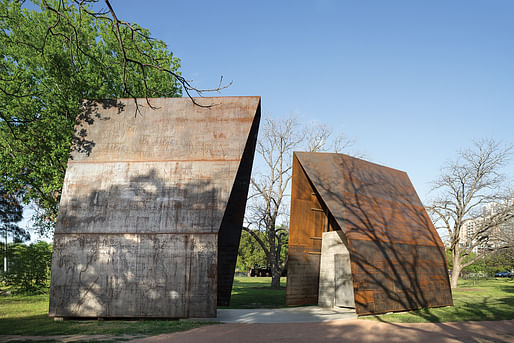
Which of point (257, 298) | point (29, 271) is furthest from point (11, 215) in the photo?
point (257, 298)

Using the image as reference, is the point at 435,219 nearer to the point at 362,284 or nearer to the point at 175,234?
the point at 362,284

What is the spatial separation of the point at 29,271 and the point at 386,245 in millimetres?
17783

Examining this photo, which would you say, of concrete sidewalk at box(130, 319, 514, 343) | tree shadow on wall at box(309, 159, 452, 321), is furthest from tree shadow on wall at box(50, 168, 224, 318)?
tree shadow on wall at box(309, 159, 452, 321)

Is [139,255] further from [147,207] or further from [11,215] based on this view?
[11,215]

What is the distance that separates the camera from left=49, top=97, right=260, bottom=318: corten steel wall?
1026 cm

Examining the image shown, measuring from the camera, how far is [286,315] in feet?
40.0

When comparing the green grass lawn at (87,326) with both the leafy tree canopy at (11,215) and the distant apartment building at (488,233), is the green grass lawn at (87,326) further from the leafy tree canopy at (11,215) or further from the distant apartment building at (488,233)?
the distant apartment building at (488,233)

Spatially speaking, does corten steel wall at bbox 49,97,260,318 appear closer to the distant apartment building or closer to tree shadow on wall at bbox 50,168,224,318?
tree shadow on wall at bbox 50,168,224,318

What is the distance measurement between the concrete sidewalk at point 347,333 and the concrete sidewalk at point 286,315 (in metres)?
0.73

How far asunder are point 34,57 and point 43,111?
2.27 meters

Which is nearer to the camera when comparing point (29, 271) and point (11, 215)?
point (29, 271)

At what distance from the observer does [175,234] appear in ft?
34.3

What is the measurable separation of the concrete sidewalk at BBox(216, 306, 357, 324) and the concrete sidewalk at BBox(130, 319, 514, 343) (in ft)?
2.40

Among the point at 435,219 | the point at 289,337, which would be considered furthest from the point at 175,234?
the point at 435,219
